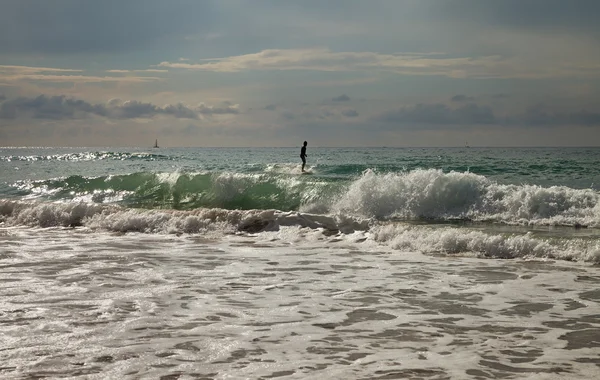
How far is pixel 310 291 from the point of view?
9.00 metres

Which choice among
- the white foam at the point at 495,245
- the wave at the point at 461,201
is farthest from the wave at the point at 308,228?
the wave at the point at 461,201

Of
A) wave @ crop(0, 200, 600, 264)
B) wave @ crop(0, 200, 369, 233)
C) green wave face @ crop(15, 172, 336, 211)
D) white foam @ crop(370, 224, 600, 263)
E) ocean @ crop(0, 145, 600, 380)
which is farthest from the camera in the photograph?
green wave face @ crop(15, 172, 336, 211)

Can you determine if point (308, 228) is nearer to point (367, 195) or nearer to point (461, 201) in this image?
point (367, 195)

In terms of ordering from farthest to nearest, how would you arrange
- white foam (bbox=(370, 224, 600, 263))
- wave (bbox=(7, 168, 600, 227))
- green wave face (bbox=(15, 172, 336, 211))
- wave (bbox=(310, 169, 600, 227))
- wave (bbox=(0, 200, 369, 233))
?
1. green wave face (bbox=(15, 172, 336, 211))
2. wave (bbox=(7, 168, 600, 227))
3. wave (bbox=(310, 169, 600, 227))
4. wave (bbox=(0, 200, 369, 233))
5. white foam (bbox=(370, 224, 600, 263))

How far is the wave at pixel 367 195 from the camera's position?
18141 mm

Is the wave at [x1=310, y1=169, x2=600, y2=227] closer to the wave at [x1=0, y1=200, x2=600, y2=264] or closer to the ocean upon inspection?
the ocean

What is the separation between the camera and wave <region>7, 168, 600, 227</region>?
18141 mm

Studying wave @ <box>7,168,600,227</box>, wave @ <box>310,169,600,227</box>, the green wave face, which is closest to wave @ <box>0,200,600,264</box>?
wave @ <box>7,168,600,227</box>

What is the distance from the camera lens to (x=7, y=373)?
536 cm

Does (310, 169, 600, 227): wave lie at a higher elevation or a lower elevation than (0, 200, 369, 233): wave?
higher

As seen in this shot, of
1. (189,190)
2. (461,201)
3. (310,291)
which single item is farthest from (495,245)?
(189,190)

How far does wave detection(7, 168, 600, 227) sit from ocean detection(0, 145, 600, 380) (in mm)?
93

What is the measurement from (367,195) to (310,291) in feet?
39.2

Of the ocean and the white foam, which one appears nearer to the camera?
the ocean
